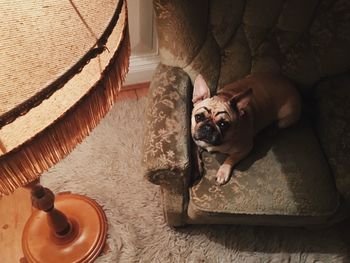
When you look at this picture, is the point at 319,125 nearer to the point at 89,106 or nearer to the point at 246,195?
the point at 246,195

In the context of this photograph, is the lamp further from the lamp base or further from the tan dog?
the lamp base

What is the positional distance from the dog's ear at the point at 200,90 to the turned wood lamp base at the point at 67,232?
0.71 metres

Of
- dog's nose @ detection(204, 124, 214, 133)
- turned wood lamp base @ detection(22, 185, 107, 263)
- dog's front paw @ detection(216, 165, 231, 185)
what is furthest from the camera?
turned wood lamp base @ detection(22, 185, 107, 263)

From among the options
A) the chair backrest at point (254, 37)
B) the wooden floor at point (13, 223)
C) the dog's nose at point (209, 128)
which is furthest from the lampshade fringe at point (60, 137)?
the wooden floor at point (13, 223)

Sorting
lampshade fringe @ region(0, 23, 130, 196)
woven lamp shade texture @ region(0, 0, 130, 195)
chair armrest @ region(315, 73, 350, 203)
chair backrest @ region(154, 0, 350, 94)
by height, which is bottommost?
chair armrest @ region(315, 73, 350, 203)

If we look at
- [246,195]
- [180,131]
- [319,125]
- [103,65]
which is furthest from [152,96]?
[103,65]

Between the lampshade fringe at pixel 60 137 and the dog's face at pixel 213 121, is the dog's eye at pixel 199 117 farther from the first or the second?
the lampshade fringe at pixel 60 137

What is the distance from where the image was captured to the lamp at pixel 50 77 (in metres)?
0.45

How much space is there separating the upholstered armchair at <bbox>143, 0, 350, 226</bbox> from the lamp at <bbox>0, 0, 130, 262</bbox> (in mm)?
767

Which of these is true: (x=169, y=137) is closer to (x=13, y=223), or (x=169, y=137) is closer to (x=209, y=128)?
(x=209, y=128)

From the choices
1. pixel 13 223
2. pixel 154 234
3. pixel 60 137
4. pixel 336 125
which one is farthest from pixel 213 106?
pixel 13 223

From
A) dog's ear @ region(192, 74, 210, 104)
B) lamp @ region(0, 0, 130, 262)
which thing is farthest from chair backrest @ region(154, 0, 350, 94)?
lamp @ region(0, 0, 130, 262)

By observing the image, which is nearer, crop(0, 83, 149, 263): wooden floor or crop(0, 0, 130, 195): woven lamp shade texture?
crop(0, 0, 130, 195): woven lamp shade texture

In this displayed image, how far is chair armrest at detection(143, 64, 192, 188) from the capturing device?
1.30 m
